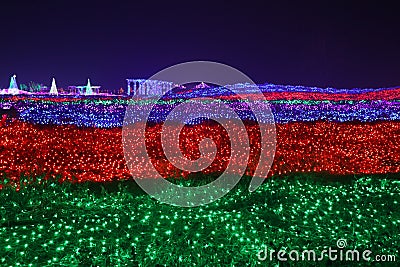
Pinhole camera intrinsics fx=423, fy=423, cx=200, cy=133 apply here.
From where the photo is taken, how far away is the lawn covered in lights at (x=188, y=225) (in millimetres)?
4652

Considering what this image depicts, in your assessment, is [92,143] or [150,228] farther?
[92,143]

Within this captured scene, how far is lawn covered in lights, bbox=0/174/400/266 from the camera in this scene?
4.65m

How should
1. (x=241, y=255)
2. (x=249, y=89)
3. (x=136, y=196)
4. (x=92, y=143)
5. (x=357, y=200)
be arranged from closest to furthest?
(x=241, y=255) < (x=357, y=200) < (x=136, y=196) < (x=92, y=143) < (x=249, y=89)

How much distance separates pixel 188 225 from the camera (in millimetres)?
5520

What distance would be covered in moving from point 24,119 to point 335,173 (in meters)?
11.3

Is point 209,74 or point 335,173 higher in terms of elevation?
point 209,74

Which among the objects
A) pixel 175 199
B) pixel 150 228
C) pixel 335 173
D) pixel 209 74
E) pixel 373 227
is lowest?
pixel 150 228

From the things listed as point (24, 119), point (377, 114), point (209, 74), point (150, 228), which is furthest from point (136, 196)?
point (377, 114)

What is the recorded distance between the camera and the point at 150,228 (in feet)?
17.8

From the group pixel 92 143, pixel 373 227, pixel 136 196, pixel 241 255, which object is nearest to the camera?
pixel 241 255

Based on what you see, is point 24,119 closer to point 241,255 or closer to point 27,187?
point 27,187

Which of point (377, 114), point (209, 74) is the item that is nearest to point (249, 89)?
point (377, 114)

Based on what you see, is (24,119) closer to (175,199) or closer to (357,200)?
(175,199)

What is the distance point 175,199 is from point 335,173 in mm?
4028
